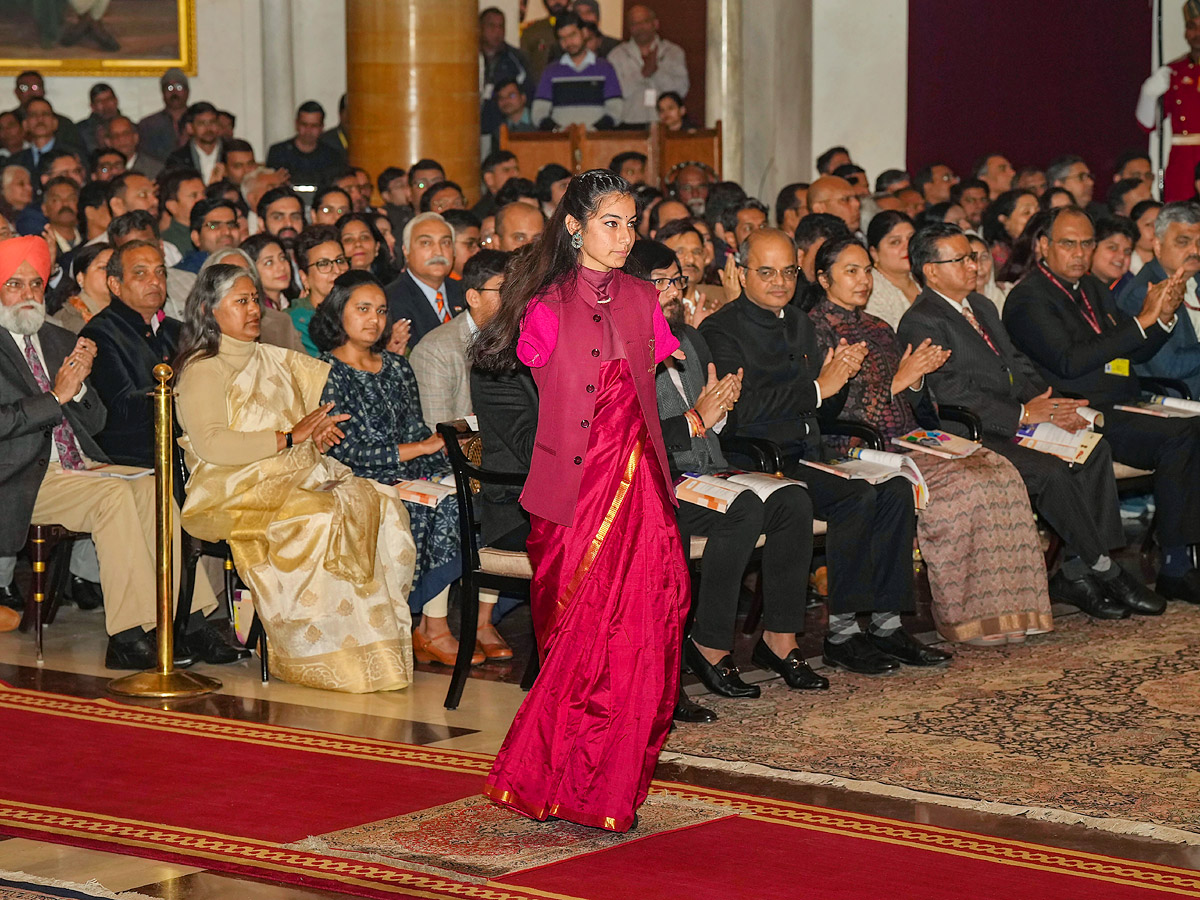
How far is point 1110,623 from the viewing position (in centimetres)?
674

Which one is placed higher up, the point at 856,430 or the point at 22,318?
the point at 22,318

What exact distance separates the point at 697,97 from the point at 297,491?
38.8ft

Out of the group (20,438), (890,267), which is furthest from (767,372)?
(20,438)

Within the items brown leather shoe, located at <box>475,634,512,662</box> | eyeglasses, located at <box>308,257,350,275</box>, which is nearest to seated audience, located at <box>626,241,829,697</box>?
brown leather shoe, located at <box>475,634,512,662</box>

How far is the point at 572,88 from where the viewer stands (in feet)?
46.4

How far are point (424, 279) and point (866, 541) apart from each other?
7.60ft

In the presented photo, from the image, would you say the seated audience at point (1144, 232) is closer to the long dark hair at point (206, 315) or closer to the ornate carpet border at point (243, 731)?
the long dark hair at point (206, 315)

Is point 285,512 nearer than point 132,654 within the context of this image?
Yes

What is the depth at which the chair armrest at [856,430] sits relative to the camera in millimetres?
6551

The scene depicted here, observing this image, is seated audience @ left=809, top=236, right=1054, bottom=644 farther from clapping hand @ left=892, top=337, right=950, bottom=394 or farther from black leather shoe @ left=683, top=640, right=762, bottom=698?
black leather shoe @ left=683, top=640, right=762, bottom=698

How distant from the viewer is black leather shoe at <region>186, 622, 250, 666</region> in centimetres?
621

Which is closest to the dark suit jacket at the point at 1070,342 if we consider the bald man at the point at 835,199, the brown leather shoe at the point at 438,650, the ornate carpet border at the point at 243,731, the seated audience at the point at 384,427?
the bald man at the point at 835,199

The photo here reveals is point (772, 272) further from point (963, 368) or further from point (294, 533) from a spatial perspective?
point (294, 533)

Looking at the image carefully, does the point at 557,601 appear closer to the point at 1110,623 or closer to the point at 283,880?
the point at 283,880
